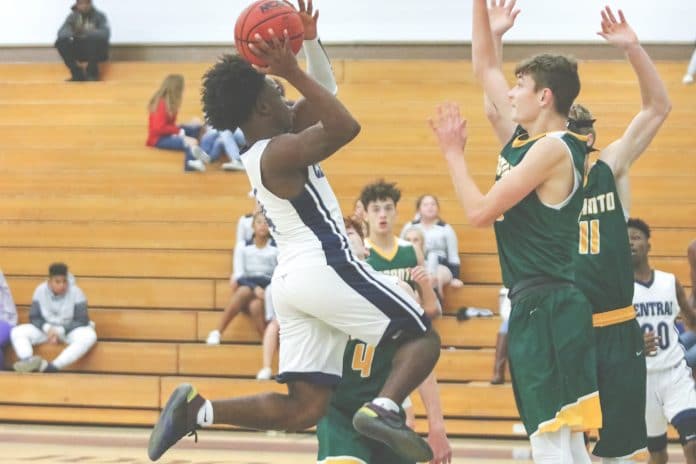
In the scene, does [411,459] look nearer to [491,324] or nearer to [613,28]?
[613,28]

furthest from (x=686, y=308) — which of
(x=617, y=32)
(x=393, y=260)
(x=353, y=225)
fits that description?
(x=617, y=32)

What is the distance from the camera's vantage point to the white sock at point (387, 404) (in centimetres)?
466

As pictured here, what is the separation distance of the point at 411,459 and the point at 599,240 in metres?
1.28

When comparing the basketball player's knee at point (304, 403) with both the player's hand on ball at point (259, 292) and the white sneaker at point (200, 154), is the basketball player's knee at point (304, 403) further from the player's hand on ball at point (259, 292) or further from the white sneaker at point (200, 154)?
the white sneaker at point (200, 154)

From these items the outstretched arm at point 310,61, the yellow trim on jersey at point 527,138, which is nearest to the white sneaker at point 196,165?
the outstretched arm at point 310,61

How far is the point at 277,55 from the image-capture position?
15.0ft

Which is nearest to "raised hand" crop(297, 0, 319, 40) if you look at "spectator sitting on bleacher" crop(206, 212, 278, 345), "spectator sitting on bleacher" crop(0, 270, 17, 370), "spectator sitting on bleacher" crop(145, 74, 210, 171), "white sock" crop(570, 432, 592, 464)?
"white sock" crop(570, 432, 592, 464)

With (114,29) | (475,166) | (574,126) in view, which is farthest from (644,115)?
(114,29)

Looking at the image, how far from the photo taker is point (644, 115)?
212 inches

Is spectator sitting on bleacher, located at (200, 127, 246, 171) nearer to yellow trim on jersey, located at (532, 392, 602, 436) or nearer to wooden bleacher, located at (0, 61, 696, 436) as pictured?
wooden bleacher, located at (0, 61, 696, 436)

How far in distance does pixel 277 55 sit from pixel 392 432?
1352mm

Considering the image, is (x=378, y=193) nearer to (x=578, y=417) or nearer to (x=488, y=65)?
(x=488, y=65)

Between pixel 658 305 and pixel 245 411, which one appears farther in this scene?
pixel 658 305

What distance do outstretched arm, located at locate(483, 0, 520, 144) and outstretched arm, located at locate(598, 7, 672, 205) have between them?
383mm
